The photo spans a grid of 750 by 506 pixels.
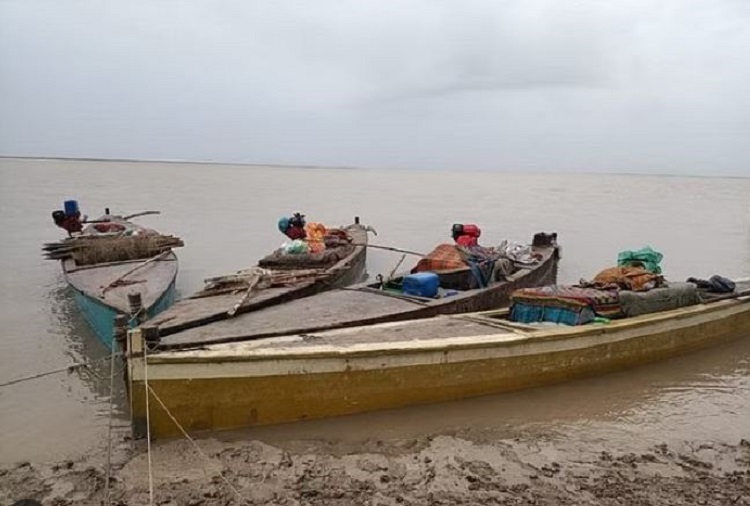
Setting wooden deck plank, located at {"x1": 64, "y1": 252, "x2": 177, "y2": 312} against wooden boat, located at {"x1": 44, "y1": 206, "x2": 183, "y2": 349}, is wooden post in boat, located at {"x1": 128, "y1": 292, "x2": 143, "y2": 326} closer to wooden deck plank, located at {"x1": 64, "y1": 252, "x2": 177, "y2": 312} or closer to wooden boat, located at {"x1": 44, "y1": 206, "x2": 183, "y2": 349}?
wooden boat, located at {"x1": 44, "y1": 206, "x2": 183, "y2": 349}

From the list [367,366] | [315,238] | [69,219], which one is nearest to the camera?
[367,366]

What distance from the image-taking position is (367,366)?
647 centimetres

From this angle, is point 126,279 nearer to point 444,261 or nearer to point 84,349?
point 84,349

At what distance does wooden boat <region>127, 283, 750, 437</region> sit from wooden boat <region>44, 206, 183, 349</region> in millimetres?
1646

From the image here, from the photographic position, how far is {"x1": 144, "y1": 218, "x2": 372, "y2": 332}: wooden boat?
7473mm

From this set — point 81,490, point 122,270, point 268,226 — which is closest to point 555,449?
point 81,490

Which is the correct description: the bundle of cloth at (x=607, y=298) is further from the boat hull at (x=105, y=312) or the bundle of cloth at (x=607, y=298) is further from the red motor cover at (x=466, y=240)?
the boat hull at (x=105, y=312)

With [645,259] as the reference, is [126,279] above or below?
below

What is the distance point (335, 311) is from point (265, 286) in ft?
5.62

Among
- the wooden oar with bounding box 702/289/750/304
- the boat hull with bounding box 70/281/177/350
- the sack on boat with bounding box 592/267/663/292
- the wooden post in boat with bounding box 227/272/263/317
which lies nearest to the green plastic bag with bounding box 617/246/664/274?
the sack on boat with bounding box 592/267/663/292

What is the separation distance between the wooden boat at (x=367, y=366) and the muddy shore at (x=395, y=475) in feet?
1.30

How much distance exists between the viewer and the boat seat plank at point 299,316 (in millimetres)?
6605

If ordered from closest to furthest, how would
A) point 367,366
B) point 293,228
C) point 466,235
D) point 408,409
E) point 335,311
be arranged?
point 367,366 → point 408,409 → point 335,311 → point 466,235 → point 293,228

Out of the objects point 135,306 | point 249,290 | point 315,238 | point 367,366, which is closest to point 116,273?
point 315,238
